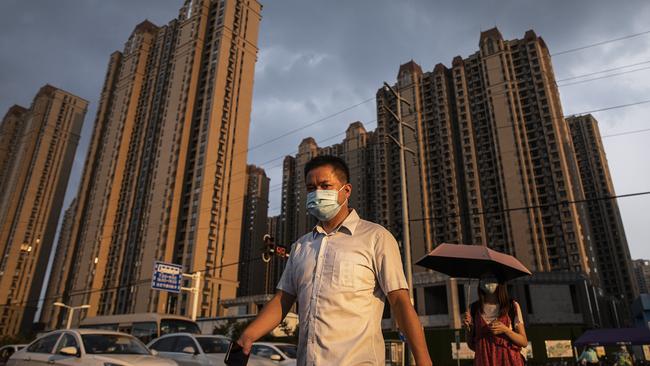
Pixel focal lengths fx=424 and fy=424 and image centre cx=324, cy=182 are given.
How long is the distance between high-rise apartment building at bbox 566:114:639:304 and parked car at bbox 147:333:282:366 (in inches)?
4171

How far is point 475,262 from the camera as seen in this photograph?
6.50m

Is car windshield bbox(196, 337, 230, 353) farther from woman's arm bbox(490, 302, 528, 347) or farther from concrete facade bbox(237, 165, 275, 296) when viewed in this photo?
concrete facade bbox(237, 165, 275, 296)

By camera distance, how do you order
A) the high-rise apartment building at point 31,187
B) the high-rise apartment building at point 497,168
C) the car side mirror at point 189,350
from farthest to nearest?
the high-rise apartment building at point 31,187 → the high-rise apartment building at point 497,168 → the car side mirror at point 189,350

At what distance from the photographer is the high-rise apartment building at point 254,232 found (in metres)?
101

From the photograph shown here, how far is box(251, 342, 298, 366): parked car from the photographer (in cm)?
1044

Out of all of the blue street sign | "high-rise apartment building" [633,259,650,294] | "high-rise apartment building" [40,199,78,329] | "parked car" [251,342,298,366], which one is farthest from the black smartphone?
"high-rise apartment building" [633,259,650,294]

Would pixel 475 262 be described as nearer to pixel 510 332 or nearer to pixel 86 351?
pixel 510 332

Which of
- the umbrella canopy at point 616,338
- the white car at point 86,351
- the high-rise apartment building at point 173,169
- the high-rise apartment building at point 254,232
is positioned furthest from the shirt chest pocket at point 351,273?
the high-rise apartment building at point 254,232

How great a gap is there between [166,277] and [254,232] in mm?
77819

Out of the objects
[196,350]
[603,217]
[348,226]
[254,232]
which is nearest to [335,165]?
[348,226]

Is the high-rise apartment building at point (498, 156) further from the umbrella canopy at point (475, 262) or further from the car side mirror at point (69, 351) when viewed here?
the car side mirror at point (69, 351)

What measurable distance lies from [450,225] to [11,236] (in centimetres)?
9896

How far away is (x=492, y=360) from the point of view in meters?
4.84

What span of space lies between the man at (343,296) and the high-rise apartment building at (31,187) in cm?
11086
